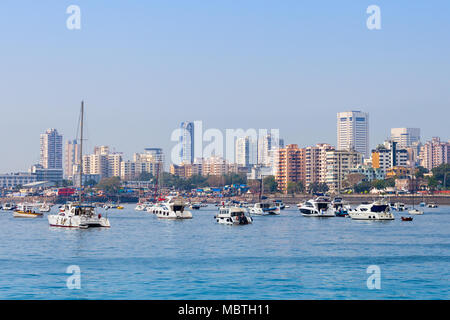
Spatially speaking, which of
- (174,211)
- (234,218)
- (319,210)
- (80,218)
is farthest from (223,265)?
(319,210)

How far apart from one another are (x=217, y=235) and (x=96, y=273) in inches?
1151

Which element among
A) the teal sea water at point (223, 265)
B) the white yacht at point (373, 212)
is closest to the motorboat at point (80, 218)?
the teal sea water at point (223, 265)

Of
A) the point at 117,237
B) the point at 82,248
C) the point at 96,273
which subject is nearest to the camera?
the point at 96,273

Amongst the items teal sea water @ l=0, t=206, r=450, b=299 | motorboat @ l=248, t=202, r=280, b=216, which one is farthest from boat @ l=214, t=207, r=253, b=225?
motorboat @ l=248, t=202, r=280, b=216

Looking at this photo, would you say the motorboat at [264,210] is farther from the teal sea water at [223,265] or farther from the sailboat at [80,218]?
the teal sea water at [223,265]

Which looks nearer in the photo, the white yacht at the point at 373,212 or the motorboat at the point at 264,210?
the white yacht at the point at 373,212

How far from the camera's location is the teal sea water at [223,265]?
1113 inches

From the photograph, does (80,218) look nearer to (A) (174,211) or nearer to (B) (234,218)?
(B) (234,218)

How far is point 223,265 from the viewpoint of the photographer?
37.6 metres

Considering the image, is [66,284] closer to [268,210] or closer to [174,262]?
[174,262]
